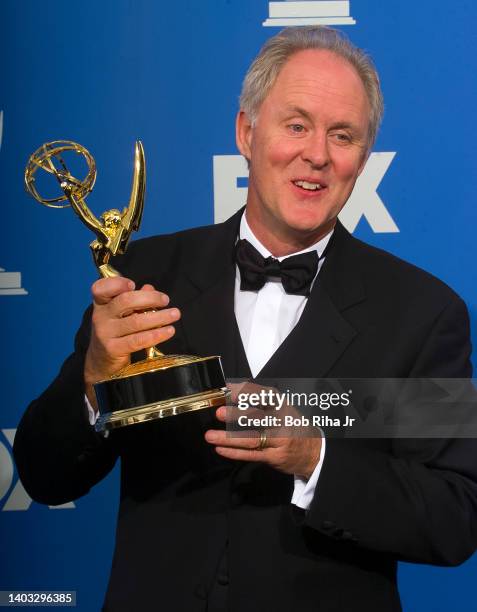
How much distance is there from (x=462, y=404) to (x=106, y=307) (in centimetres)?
67

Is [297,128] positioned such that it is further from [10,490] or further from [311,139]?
[10,490]

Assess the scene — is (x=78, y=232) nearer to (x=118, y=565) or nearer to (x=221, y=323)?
(x=221, y=323)

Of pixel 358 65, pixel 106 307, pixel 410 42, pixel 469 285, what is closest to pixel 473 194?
pixel 469 285

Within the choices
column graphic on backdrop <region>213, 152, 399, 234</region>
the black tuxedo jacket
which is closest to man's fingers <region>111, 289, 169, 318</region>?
the black tuxedo jacket

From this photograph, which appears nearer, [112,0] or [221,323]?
[221,323]

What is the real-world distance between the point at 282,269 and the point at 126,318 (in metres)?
0.47

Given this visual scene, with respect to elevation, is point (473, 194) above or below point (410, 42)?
below

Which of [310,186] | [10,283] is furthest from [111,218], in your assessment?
[10,283]

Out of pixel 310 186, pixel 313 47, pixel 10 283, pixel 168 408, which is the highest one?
pixel 313 47

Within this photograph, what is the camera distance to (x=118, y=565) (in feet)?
5.73

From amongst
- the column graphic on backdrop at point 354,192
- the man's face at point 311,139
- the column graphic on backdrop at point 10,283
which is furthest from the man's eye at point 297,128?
the column graphic on backdrop at point 10,283

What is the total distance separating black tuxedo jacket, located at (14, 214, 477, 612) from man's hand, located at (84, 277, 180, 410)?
22 centimetres

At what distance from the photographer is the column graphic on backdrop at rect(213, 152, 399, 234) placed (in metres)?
2.42

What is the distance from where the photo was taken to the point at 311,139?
5.86ft
